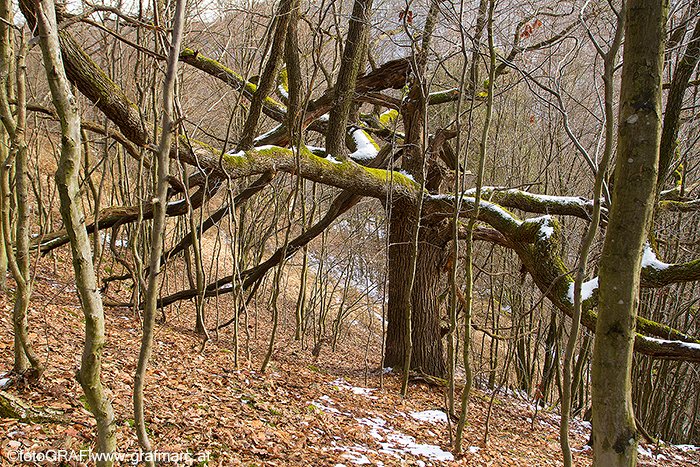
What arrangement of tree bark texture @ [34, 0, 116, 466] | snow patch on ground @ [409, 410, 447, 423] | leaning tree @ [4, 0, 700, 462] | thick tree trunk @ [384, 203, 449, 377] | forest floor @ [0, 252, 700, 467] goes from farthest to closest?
thick tree trunk @ [384, 203, 449, 377] < snow patch on ground @ [409, 410, 447, 423] < leaning tree @ [4, 0, 700, 462] < forest floor @ [0, 252, 700, 467] < tree bark texture @ [34, 0, 116, 466]

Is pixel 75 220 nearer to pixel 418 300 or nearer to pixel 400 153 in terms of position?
pixel 418 300


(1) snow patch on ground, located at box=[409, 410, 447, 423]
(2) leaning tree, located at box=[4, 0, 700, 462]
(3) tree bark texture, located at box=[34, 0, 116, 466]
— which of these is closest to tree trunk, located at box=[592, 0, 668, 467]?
(2) leaning tree, located at box=[4, 0, 700, 462]

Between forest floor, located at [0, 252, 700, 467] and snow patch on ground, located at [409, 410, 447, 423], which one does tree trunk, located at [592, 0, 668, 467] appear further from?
snow patch on ground, located at [409, 410, 447, 423]

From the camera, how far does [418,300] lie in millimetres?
6113

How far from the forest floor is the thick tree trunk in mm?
379

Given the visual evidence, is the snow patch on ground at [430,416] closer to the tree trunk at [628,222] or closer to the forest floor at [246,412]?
the forest floor at [246,412]

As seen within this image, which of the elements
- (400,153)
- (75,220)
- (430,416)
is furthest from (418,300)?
(75,220)

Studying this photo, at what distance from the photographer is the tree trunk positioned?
185 cm

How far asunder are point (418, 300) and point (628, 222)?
4363mm

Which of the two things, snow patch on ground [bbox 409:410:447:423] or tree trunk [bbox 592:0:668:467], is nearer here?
tree trunk [bbox 592:0:668:467]

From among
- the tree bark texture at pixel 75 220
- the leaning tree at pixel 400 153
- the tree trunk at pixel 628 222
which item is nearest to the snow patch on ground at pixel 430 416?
the leaning tree at pixel 400 153

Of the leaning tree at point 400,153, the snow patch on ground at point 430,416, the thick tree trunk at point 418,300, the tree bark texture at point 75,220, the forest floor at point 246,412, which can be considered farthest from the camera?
the thick tree trunk at point 418,300

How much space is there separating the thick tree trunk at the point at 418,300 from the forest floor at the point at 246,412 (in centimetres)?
38

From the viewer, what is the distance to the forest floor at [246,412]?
2.68 meters
